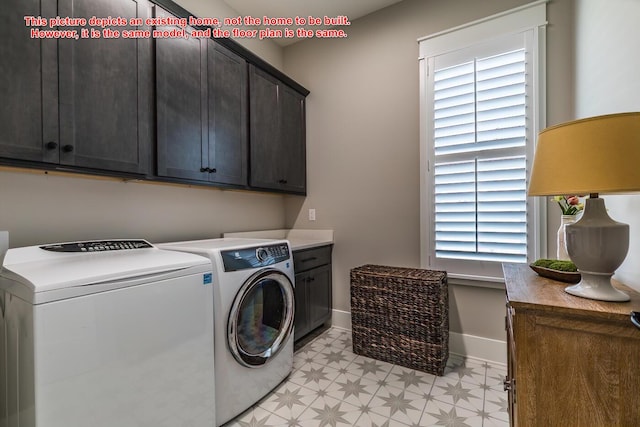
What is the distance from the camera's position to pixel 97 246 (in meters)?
1.49

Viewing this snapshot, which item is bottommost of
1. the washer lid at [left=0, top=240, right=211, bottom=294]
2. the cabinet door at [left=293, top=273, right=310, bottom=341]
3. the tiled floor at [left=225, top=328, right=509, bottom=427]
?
the tiled floor at [left=225, top=328, right=509, bottom=427]

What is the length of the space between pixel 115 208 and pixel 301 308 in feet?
4.93

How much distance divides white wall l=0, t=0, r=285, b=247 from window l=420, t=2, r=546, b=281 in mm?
1696

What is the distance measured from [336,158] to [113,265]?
2.09 metres

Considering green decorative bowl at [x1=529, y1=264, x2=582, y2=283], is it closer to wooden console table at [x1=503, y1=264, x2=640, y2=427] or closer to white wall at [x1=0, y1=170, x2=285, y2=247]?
wooden console table at [x1=503, y1=264, x2=640, y2=427]

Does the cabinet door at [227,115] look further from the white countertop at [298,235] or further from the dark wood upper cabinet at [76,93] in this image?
the white countertop at [298,235]

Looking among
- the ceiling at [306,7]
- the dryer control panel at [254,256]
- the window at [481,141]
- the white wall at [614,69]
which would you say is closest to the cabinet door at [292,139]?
the ceiling at [306,7]

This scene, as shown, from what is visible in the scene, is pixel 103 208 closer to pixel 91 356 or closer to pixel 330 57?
pixel 91 356

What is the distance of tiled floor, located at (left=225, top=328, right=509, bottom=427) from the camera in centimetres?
154

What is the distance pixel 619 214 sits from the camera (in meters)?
1.20

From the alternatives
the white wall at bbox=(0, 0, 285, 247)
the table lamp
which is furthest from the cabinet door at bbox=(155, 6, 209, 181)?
the table lamp

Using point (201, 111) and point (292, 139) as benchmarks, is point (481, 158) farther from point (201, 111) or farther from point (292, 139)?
point (201, 111)

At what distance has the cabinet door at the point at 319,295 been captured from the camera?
8.21 feet

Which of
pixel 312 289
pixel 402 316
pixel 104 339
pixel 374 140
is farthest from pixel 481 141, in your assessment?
pixel 104 339
